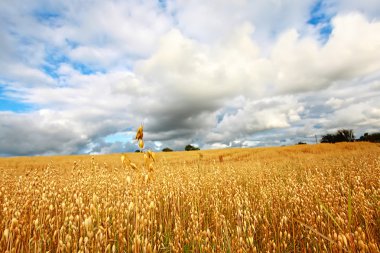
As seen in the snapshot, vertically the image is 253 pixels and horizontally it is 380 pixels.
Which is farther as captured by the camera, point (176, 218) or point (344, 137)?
point (344, 137)

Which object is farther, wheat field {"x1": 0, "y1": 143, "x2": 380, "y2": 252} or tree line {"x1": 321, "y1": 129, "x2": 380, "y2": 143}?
tree line {"x1": 321, "y1": 129, "x2": 380, "y2": 143}

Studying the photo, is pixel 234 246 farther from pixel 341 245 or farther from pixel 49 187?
pixel 49 187

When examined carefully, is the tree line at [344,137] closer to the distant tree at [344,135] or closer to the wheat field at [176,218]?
the distant tree at [344,135]

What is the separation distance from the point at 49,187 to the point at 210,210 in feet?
9.50

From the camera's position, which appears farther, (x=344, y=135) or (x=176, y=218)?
(x=344, y=135)

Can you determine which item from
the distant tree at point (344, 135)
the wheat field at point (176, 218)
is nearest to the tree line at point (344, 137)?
the distant tree at point (344, 135)

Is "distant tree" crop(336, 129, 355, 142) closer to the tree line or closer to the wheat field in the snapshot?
the tree line

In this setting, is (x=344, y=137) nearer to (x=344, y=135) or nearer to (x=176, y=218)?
(x=344, y=135)

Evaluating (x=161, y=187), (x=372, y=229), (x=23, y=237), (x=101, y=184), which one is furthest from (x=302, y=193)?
(x=23, y=237)

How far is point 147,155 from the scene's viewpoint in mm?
3588

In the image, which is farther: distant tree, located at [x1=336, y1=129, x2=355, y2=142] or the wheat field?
distant tree, located at [x1=336, y1=129, x2=355, y2=142]

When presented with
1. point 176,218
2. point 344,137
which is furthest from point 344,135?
point 176,218

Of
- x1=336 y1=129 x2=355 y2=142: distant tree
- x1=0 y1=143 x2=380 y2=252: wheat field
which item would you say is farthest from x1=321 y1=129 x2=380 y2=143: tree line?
x1=0 y1=143 x2=380 y2=252: wheat field

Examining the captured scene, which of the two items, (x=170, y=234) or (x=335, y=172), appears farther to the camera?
(x=335, y=172)
